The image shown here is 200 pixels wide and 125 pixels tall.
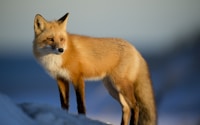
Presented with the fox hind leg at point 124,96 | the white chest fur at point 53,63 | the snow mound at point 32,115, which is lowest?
the fox hind leg at point 124,96

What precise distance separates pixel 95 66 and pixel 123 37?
0.42 metres

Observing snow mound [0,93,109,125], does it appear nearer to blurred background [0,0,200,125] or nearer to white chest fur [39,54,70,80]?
white chest fur [39,54,70,80]

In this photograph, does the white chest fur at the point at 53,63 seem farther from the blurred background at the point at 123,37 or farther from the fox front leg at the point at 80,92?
the blurred background at the point at 123,37

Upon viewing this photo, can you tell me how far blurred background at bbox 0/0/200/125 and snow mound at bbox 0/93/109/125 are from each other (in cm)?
135

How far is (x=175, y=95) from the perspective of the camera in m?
2.11

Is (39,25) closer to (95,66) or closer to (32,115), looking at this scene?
(95,66)

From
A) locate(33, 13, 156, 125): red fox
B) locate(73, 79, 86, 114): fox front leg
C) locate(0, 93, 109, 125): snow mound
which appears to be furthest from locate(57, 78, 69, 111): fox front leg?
locate(0, 93, 109, 125): snow mound

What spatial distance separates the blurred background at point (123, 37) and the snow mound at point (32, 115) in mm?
1348

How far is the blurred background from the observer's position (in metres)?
1.94

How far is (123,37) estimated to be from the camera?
204 centimetres

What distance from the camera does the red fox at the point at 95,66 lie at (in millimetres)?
1545

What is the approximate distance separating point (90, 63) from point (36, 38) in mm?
308

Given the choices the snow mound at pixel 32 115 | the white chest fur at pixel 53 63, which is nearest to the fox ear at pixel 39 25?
the white chest fur at pixel 53 63

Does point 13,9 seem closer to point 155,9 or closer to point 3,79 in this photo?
point 3,79
